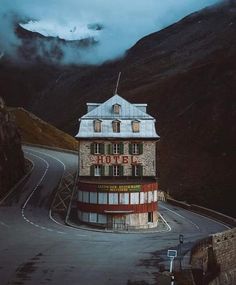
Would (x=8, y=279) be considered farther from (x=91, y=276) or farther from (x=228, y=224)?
(x=228, y=224)

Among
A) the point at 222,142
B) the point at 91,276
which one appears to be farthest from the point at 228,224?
the point at 222,142

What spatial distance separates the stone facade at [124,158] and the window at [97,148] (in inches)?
14.0

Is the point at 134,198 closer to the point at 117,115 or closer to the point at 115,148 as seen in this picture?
the point at 115,148

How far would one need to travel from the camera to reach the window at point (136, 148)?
69312 millimetres

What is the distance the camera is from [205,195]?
134m

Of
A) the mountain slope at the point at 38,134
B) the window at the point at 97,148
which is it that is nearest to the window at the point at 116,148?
the window at the point at 97,148

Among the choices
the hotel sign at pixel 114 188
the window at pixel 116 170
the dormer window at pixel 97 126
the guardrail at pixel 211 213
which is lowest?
the guardrail at pixel 211 213

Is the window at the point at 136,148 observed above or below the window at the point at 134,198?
above

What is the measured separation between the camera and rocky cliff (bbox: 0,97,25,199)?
79.2 metres

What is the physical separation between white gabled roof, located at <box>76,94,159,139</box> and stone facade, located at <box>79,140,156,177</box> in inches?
35.3

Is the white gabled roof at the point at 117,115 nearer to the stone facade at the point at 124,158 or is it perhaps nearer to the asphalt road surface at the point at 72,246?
the stone facade at the point at 124,158

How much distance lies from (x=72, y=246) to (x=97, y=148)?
21.1 meters

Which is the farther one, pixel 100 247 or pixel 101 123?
pixel 101 123

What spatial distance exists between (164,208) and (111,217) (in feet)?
64.4
